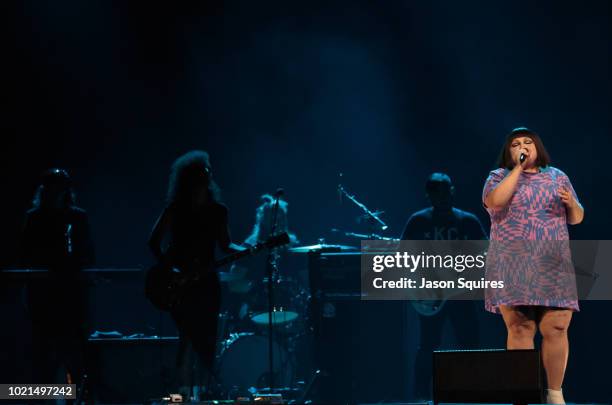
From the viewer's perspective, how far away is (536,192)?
4148mm

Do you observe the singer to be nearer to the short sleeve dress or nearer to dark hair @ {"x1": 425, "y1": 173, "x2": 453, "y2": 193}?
the short sleeve dress

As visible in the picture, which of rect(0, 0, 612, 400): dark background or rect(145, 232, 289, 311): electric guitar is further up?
rect(0, 0, 612, 400): dark background

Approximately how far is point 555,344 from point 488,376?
0.69 m

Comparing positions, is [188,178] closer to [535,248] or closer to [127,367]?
[127,367]

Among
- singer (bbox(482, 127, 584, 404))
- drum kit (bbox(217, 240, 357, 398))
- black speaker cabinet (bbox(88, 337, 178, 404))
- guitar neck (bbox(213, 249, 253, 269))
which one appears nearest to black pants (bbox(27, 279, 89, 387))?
black speaker cabinet (bbox(88, 337, 178, 404))

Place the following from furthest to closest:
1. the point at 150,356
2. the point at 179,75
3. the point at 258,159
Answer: the point at 258,159, the point at 179,75, the point at 150,356

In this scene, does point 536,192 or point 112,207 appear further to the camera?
point 112,207

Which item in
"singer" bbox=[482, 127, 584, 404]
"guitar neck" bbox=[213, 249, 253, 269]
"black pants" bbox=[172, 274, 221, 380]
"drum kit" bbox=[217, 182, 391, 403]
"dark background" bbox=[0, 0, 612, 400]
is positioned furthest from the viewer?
"dark background" bbox=[0, 0, 612, 400]

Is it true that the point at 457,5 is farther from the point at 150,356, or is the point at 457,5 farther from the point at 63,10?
the point at 150,356

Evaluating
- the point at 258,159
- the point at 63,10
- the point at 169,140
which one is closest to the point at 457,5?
the point at 258,159

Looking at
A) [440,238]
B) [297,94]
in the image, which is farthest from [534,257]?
[297,94]

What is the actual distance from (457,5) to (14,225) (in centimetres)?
583

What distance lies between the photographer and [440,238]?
23.0 ft

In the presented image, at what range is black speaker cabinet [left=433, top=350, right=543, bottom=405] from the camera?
3553 mm
